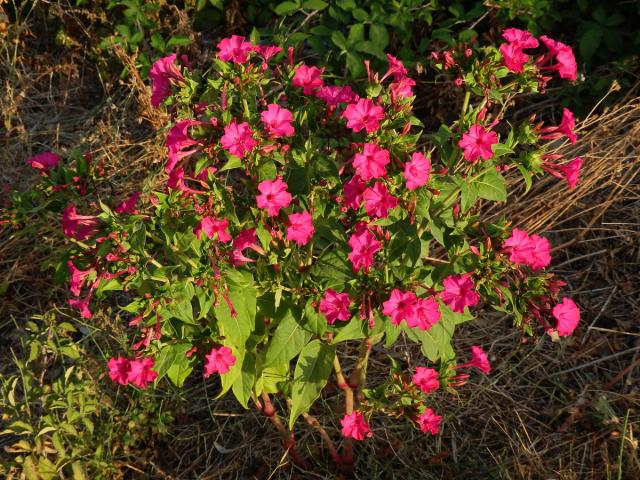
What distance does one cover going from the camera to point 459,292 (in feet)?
5.95

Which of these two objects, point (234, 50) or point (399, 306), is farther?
point (234, 50)

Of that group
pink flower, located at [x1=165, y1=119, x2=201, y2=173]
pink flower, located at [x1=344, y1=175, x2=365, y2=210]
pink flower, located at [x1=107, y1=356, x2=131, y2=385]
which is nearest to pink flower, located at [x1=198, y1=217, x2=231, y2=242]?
pink flower, located at [x1=165, y1=119, x2=201, y2=173]

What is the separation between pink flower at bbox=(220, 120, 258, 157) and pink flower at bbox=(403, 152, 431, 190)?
A: 0.41m

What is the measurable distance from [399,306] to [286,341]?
49cm

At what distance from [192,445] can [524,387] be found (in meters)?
1.51

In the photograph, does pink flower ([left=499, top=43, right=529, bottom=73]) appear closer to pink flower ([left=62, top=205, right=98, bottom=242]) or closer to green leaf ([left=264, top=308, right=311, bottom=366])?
green leaf ([left=264, top=308, right=311, bottom=366])

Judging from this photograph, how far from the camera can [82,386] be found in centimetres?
252

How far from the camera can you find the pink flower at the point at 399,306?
5.70 feet

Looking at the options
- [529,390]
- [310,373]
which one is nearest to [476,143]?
[310,373]

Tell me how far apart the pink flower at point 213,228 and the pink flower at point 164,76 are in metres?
0.43

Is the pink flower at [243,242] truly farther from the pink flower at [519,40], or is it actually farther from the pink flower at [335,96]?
Result: the pink flower at [519,40]

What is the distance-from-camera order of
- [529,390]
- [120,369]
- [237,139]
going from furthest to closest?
1. [529,390]
2. [120,369]
3. [237,139]

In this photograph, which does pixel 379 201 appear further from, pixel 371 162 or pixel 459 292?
pixel 459 292

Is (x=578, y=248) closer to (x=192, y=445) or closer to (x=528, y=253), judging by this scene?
(x=528, y=253)
